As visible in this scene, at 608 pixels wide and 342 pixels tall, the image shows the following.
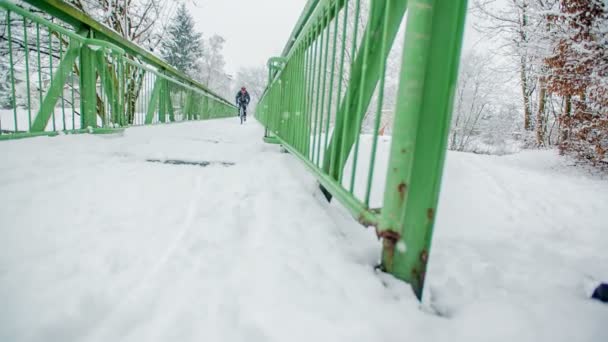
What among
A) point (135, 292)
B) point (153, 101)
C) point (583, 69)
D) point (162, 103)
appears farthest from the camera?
point (162, 103)

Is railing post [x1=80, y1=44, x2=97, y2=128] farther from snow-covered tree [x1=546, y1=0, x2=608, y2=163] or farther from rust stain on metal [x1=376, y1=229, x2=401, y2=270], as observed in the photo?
snow-covered tree [x1=546, y1=0, x2=608, y2=163]

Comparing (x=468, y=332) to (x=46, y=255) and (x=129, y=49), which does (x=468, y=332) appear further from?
(x=129, y=49)

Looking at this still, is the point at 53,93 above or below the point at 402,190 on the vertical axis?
above

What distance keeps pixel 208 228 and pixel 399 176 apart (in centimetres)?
89

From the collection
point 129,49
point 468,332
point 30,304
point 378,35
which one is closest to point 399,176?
point 468,332

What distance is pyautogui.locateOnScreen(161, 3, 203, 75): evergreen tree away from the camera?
2993 centimetres

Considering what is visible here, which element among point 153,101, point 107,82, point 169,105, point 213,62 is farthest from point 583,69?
point 213,62

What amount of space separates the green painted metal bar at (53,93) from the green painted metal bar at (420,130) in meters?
3.59

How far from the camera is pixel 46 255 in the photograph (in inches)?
38.4

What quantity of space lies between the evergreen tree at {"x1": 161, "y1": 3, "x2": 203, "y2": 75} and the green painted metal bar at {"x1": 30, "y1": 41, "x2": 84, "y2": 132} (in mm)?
30013

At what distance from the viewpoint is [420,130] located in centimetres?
85

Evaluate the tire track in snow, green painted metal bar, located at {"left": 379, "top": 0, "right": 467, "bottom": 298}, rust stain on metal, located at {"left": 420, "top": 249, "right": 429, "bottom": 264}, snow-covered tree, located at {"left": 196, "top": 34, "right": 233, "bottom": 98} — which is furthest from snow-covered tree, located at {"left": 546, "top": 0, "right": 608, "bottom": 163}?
snow-covered tree, located at {"left": 196, "top": 34, "right": 233, "bottom": 98}

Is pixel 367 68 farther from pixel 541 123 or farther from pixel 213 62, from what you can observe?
pixel 213 62

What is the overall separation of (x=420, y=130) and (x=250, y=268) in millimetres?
736
